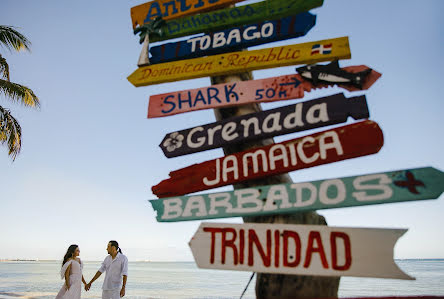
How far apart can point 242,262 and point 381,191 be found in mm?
1019

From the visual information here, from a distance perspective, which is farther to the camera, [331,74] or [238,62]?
[238,62]

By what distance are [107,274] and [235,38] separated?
4.30 metres

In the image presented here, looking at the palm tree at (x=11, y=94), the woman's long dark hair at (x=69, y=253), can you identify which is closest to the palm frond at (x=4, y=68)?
the palm tree at (x=11, y=94)

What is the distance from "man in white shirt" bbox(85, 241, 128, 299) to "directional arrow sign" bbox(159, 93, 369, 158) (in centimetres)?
342

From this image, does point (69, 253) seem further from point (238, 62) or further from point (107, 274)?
point (238, 62)

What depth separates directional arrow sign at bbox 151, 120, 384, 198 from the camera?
2266 mm

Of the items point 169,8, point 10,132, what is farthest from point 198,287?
point 169,8

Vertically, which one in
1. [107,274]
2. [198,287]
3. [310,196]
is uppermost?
[310,196]

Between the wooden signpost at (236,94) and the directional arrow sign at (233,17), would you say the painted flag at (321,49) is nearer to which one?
A: the wooden signpost at (236,94)

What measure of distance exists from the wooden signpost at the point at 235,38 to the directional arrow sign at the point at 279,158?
1116mm

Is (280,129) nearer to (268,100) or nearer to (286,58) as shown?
(268,100)

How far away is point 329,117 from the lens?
7.95 feet

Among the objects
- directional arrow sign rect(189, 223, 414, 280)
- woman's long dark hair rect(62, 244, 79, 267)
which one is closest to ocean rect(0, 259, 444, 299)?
woman's long dark hair rect(62, 244, 79, 267)

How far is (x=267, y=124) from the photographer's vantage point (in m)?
2.57
